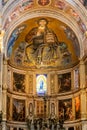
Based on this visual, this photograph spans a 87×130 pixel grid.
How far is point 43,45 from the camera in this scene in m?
38.9

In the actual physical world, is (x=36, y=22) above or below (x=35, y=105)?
above

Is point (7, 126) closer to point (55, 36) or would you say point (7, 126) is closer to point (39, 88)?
point (39, 88)

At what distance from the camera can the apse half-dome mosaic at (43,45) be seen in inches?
1464

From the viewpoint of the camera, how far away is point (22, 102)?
123 feet

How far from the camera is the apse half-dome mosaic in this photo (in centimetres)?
3719

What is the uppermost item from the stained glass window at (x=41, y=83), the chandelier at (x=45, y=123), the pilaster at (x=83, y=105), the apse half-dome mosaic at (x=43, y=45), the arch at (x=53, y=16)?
the arch at (x=53, y=16)

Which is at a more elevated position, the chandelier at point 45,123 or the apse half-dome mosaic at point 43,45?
the apse half-dome mosaic at point 43,45

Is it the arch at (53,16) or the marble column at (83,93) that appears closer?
the marble column at (83,93)

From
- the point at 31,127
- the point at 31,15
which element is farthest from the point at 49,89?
the point at 31,15

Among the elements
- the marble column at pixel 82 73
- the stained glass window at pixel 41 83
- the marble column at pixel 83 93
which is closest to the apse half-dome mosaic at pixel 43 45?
the stained glass window at pixel 41 83

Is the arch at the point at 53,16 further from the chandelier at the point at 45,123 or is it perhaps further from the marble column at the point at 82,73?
the chandelier at the point at 45,123

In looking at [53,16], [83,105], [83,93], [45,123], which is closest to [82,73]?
[83,93]

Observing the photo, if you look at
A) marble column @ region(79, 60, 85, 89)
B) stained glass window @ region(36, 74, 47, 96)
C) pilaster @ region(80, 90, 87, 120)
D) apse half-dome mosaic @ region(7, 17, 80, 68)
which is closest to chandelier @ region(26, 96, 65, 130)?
pilaster @ region(80, 90, 87, 120)

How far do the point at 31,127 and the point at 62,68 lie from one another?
6.09 m
